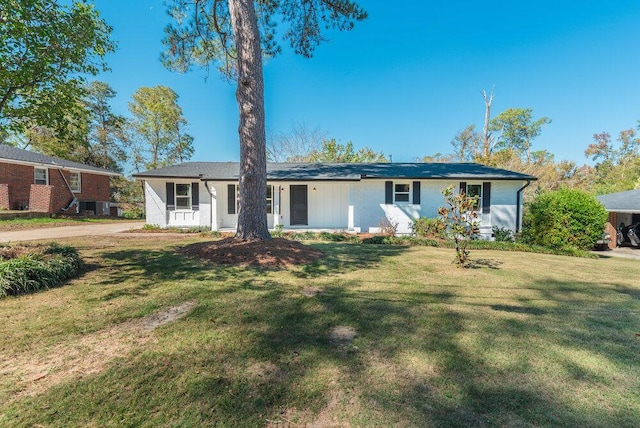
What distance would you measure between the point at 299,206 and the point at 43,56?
9.80 meters

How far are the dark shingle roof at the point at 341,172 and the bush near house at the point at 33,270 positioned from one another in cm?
788

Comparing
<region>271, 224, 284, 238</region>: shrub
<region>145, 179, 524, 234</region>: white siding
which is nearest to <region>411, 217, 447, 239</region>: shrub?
<region>145, 179, 524, 234</region>: white siding

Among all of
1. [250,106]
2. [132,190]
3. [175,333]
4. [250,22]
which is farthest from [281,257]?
[132,190]

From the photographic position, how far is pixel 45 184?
1745 cm

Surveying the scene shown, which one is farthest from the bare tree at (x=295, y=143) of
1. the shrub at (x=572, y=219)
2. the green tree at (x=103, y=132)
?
the shrub at (x=572, y=219)

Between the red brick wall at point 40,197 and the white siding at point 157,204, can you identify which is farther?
the red brick wall at point 40,197

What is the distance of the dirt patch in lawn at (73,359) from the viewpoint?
220 cm

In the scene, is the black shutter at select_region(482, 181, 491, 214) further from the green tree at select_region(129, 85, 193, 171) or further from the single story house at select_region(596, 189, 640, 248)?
the green tree at select_region(129, 85, 193, 171)

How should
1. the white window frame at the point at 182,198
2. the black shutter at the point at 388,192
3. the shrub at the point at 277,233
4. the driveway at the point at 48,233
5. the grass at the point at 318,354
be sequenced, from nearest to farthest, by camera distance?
the grass at the point at 318,354 → the driveway at the point at 48,233 → the shrub at the point at 277,233 → the black shutter at the point at 388,192 → the white window frame at the point at 182,198

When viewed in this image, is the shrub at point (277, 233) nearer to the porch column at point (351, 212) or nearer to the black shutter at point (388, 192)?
the porch column at point (351, 212)

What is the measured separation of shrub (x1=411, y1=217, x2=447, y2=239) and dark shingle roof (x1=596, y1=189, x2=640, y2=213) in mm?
8708

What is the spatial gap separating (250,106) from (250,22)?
2.04 m

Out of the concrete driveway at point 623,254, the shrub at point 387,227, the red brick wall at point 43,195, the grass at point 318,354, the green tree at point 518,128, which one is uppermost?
the green tree at point 518,128

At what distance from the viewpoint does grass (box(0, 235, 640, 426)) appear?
1940mm
